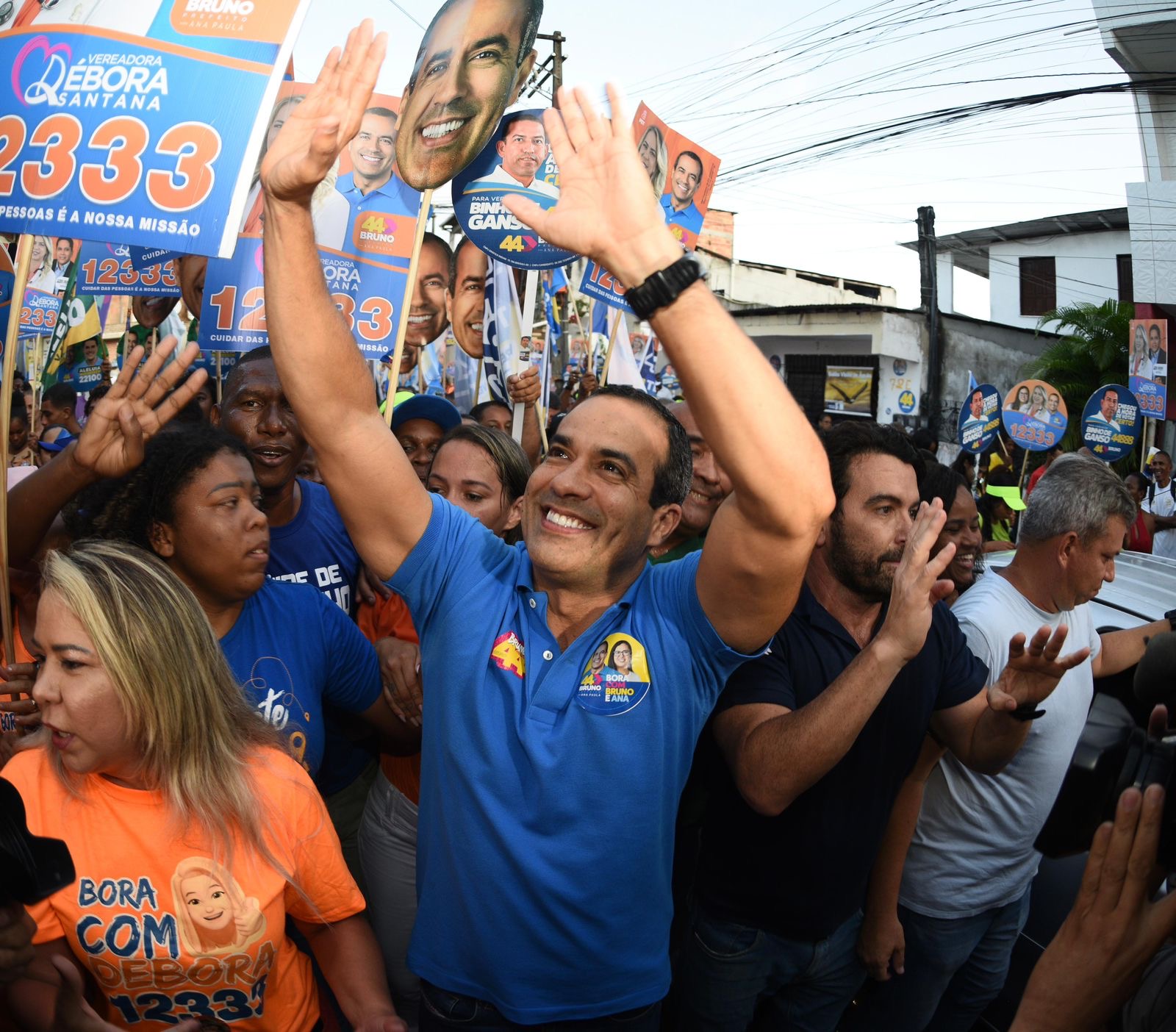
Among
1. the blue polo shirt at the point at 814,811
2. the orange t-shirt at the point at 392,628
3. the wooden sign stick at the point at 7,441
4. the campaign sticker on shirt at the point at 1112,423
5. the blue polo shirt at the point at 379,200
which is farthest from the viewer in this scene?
the campaign sticker on shirt at the point at 1112,423

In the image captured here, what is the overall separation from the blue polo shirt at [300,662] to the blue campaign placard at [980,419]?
33.0 feet

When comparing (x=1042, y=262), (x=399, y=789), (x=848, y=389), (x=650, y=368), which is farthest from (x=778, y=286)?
(x=399, y=789)

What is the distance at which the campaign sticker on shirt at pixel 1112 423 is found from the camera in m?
11.0

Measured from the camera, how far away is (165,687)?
1.84 m

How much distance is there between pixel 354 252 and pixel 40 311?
4219mm

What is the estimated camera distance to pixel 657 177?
6.55 meters

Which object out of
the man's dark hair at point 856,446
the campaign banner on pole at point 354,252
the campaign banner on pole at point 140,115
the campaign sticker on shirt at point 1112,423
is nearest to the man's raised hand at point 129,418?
the campaign banner on pole at point 140,115

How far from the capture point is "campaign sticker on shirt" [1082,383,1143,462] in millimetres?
10977

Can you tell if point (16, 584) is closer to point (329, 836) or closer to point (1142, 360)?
point (329, 836)

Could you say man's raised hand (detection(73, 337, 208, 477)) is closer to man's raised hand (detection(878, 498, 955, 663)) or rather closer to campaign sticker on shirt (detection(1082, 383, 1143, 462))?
man's raised hand (detection(878, 498, 955, 663))

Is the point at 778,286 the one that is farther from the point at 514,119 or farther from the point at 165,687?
the point at 165,687

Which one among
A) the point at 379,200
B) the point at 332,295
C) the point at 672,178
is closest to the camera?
the point at 332,295

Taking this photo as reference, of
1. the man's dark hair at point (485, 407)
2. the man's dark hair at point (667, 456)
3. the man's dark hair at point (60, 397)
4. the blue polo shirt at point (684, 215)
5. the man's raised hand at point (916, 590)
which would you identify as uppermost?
the blue polo shirt at point (684, 215)

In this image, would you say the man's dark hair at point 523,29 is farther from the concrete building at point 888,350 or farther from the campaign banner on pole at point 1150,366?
the concrete building at point 888,350
